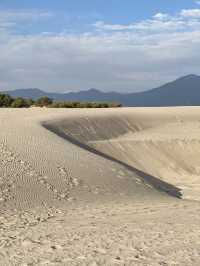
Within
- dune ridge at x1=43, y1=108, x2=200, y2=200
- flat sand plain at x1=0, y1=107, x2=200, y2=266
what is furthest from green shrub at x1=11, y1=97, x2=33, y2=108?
flat sand plain at x1=0, y1=107, x2=200, y2=266

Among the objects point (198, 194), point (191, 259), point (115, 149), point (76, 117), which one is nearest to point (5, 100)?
point (76, 117)

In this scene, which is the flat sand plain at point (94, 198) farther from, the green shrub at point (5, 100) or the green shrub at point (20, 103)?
the green shrub at point (5, 100)

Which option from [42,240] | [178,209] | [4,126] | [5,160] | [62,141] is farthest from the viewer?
[4,126]

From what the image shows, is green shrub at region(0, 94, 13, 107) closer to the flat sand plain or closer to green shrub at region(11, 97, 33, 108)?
green shrub at region(11, 97, 33, 108)

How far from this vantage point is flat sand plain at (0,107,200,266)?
29.0 feet

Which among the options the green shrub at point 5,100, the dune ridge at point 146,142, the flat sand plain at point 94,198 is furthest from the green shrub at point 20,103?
the flat sand plain at point 94,198

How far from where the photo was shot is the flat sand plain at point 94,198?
8852 mm

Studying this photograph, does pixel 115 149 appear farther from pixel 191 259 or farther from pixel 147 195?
pixel 191 259

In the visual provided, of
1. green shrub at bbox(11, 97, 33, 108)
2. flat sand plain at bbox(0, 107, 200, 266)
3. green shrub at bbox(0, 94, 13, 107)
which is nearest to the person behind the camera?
flat sand plain at bbox(0, 107, 200, 266)

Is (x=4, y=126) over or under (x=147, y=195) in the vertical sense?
over

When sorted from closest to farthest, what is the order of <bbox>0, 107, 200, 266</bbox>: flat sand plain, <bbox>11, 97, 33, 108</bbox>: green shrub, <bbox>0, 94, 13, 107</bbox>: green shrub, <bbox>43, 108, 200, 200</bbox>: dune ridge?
<bbox>0, 107, 200, 266</bbox>: flat sand plain, <bbox>43, 108, 200, 200</bbox>: dune ridge, <bbox>11, 97, 33, 108</bbox>: green shrub, <bbox>0, 94, 13, 107</bbox>: green shrub

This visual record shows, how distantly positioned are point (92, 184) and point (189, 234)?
6603 millimetres

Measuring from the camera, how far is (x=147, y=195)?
16.1 m

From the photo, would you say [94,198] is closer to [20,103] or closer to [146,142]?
[146,142]
